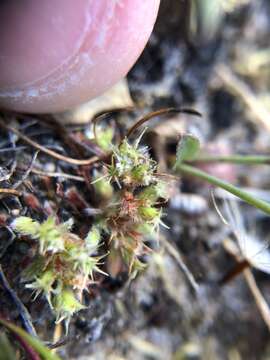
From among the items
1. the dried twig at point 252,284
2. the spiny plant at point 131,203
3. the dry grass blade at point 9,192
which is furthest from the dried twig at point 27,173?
the dried twig at point 252,284

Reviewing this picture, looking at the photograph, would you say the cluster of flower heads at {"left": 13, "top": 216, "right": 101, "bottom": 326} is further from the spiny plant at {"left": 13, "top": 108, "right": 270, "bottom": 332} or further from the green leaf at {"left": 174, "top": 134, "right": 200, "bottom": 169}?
the green leaf at {"left": 174, "top": 134, "right": 200, "bottom": 169}

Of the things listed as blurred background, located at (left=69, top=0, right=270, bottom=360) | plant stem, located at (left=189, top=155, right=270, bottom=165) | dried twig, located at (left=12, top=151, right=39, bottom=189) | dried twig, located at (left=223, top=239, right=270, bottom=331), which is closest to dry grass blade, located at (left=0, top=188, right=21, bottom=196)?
dried twig, located at (left=12, top=151, right=39, bottom=189)

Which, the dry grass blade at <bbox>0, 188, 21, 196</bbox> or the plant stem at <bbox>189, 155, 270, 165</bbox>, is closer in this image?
the dry grass blade at <bbox>0, 188, 21, 196</bbox>

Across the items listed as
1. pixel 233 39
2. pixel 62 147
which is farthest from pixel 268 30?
pixel 62 147

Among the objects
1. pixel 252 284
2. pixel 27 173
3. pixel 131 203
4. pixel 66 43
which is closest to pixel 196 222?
pixel 252 284

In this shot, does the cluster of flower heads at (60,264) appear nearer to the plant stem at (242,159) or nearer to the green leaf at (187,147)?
the green leaf at (187,147)

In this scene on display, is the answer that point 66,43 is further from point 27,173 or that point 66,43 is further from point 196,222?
point 196,222
